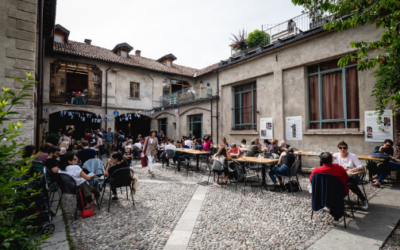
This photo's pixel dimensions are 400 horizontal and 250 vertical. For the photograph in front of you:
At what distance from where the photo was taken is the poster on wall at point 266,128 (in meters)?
11.0

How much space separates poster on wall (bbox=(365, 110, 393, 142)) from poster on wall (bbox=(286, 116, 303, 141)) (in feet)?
8.09

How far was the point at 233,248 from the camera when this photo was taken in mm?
3150

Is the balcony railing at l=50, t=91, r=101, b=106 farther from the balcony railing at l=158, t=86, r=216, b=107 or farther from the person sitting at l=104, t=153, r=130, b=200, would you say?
the person sitting at l=104, t=153, r=130, b=200

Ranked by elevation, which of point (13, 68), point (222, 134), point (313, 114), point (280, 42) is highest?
point (280, 42)

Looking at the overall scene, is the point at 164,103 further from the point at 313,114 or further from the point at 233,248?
the point at 233,248

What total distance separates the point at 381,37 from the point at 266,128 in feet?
22.5

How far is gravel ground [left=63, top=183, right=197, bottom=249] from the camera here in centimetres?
335

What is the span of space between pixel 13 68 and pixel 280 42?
10442 millimetres

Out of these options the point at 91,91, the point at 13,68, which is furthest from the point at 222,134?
the point at 91,91

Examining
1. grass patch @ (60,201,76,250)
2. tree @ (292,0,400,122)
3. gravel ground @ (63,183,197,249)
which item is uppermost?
tree @ (292,0,400,122)

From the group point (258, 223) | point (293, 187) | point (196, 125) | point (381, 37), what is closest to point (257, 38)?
point (196, 125)

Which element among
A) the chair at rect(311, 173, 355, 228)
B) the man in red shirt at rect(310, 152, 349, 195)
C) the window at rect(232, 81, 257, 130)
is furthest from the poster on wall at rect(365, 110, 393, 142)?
the chair at rect(311, 173, 355, 228)

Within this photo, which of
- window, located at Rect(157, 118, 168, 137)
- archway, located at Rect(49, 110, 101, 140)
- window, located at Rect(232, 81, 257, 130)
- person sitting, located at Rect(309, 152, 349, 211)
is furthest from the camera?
window, located at Rect(157, 118, 168, 137)

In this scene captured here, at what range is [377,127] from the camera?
763 centimetres
